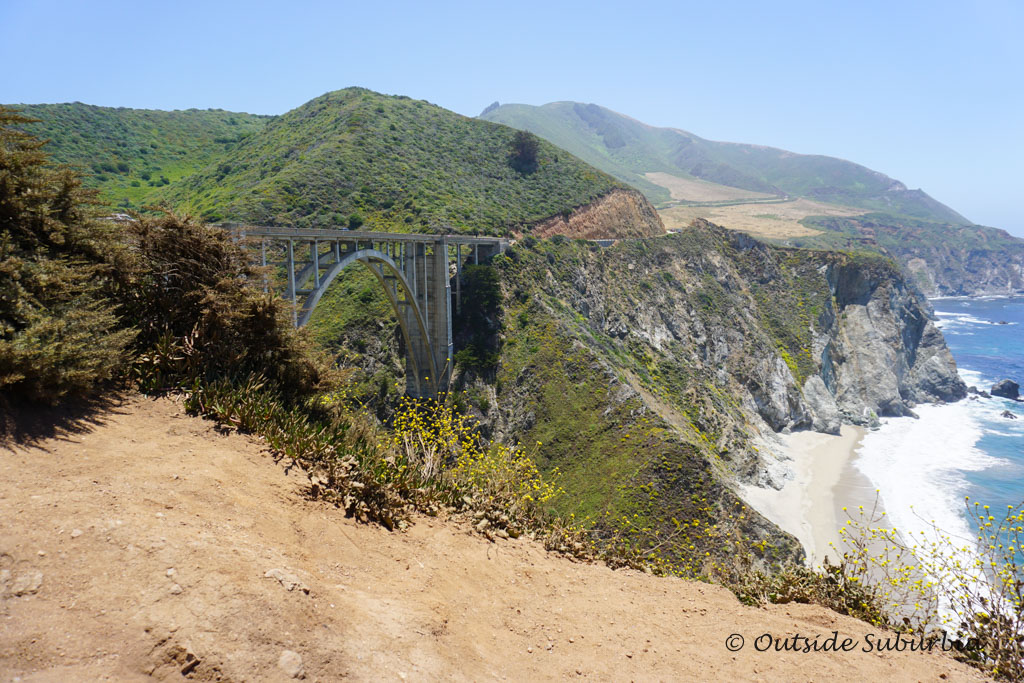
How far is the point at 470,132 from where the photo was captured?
70.3 m

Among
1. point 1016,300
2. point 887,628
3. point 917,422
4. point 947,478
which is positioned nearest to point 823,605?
point 887,628

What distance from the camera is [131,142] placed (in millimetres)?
70438

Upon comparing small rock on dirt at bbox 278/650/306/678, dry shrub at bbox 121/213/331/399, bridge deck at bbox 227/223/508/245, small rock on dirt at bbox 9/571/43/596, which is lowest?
small rock on dirt at bbox 278/650/306/678

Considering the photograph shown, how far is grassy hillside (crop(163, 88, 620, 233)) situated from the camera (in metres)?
46.3

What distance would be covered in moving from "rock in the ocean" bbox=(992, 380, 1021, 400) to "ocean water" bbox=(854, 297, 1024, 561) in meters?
1.67

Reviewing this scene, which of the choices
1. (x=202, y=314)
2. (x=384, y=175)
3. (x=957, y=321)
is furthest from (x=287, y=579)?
(x=957, y=321)

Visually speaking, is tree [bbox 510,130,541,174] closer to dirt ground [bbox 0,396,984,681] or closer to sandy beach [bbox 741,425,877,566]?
sandy beach [bbox 741,425,877,566]

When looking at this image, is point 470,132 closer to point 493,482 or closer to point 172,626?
point 493,482

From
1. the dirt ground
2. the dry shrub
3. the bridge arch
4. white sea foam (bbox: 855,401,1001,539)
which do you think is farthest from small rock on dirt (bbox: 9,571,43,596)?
white sea foam (bbox: 855,401,1001,539)

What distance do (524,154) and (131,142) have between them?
5092 centimetres

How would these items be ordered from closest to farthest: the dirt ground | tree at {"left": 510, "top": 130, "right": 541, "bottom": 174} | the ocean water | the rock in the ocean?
the dirt ground < the ocean water < the rock in the ocean < tree at {"left": 510, "top": 130, "right": 541, "bottom": 174}

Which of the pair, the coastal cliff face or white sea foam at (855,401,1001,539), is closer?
the coastal cliff face

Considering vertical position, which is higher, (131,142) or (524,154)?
(131,142)

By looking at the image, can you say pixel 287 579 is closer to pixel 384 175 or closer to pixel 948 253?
pixel 384 175
